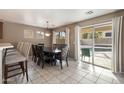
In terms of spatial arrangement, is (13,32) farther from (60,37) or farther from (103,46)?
(103,46)

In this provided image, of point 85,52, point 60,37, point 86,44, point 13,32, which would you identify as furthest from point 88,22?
point 13,32

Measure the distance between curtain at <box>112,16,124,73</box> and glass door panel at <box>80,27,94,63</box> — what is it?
127 centimetres

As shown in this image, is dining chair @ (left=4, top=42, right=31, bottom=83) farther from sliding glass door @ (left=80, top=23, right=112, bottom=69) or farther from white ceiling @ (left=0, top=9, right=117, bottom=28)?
sliding glass door @ (left=80, top=23, right=112, bottom=69)

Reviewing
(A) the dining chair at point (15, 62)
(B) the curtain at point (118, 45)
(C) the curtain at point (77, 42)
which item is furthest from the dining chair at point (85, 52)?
(A) the dining chair at point (15, 62)

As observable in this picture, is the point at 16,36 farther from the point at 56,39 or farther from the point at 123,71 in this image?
→ the point at 123,71

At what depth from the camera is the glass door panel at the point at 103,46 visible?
A: 12.1 ft

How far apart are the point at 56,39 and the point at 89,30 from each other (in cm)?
321

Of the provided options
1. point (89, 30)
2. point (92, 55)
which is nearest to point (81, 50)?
point (92, 55)

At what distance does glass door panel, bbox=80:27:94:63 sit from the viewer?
435cm

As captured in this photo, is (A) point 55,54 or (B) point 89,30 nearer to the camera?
(A) point 55,54

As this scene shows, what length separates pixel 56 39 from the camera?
7059 mm

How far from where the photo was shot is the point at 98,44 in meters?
4.05

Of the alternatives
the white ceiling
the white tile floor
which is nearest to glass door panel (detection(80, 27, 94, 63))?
the white ceiling

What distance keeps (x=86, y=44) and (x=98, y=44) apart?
70 centimetres
